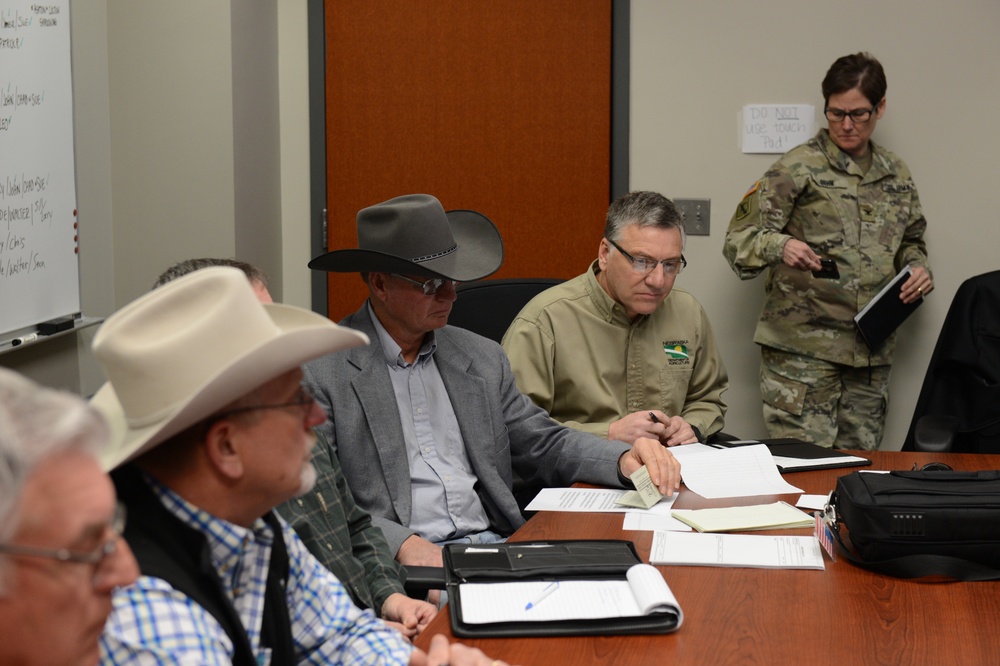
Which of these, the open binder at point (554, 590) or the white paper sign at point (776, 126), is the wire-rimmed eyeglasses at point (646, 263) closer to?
the open binder at point (554, 590)

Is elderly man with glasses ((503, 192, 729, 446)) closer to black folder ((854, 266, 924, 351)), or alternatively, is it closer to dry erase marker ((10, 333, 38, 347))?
black folder ((854, 266, 924, 351))

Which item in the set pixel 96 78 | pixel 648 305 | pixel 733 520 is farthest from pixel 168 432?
pixel 96 78

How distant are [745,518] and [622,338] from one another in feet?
3.25

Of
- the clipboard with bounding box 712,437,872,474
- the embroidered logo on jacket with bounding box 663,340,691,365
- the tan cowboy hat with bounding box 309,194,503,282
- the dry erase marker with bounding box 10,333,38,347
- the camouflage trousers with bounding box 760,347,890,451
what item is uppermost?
the tan cowboy hat with bounding box 309,194,503,282

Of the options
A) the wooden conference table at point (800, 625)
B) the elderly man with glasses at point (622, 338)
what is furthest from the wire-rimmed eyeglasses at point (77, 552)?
the elderly man with glasses at point (622, 338)

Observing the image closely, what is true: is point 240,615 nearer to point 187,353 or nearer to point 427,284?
point 187,353

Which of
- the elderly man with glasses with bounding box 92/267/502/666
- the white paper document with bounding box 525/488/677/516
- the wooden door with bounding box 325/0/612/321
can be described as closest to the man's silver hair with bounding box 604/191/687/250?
the white paper document with bounding box 525/488/677/516

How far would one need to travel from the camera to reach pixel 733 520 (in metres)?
1.96

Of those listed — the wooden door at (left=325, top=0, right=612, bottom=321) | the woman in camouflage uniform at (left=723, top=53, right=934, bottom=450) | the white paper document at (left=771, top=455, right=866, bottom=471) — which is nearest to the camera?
the white paper document at (left=771, top=455, right=866, bottom=471)

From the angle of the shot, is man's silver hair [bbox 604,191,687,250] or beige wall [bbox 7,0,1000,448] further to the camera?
beige wall [bbox 7,0,1000,448]

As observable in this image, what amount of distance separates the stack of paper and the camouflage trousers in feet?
6.22

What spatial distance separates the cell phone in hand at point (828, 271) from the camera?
3.67m

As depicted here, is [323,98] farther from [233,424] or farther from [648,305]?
[233,424]

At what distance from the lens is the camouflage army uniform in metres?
3.78
